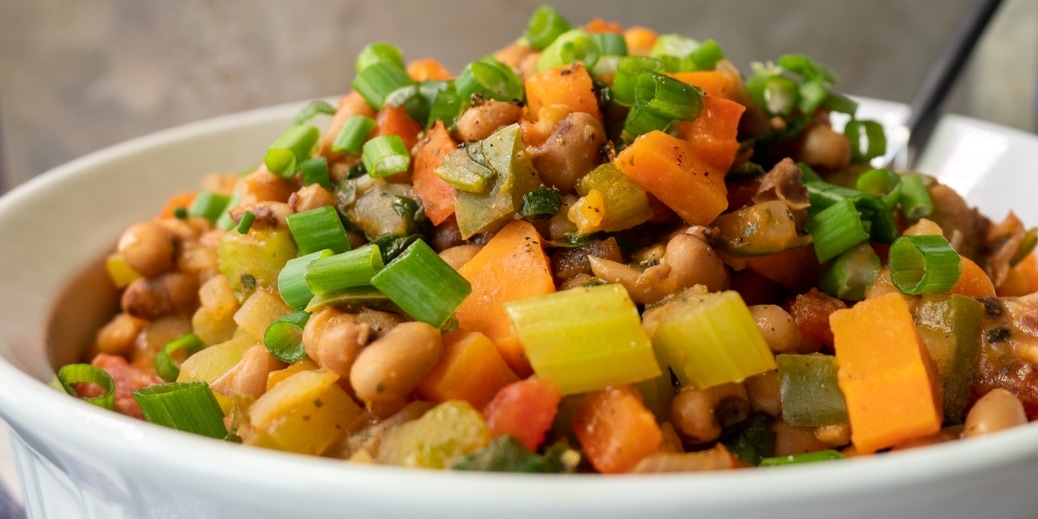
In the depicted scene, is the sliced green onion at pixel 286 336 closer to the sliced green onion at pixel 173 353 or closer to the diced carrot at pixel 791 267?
the sliced green onion at pixel 173 353

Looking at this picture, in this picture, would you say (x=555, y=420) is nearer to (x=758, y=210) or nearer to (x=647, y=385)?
(x=647, y=385)

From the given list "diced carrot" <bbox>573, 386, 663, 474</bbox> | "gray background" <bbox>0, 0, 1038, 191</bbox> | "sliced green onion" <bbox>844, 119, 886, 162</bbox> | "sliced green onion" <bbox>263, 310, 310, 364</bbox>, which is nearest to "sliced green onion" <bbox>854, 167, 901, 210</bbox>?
"sliced green onion" <bbox>844, 119, 886, 162</bbox>

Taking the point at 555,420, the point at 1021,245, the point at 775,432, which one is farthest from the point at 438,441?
the point at 1021,245

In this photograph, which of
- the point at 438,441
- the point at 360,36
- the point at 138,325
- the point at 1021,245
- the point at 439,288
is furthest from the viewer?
the point at 360,36

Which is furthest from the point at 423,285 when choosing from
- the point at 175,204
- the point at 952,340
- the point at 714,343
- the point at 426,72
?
the point at 175,204

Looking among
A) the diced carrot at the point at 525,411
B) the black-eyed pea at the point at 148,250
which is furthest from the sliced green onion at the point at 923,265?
the black-eyed pea at the point at 148,250

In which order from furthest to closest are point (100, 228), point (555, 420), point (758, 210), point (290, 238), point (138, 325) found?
1. point (100, 228)
2. point (138, 325)
3. point (290, 238)
4. point (758, 210)
5. point (555, 420)
